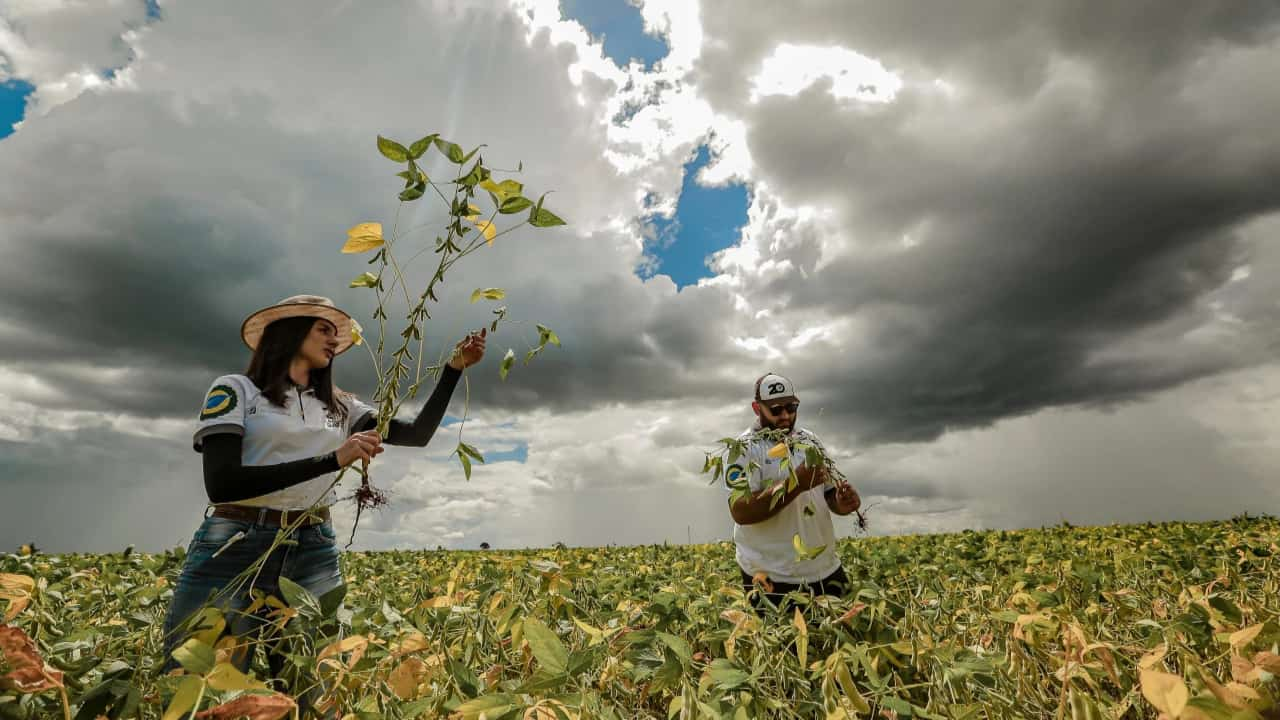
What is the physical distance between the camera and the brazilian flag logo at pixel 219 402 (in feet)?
7.80

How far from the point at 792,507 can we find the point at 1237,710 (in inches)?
107

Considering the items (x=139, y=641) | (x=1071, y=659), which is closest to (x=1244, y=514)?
(x=1071, y=659)

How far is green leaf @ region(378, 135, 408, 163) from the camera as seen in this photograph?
52.4 inches

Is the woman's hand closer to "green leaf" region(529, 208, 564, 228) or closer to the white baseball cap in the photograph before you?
"green leaf" region(529, 208, 564, 228)

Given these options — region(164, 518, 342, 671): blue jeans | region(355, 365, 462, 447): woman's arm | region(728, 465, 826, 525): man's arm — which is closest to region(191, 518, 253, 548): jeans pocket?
region(164, 518, 342, 671): blue jeans

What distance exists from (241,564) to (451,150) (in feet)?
6.19

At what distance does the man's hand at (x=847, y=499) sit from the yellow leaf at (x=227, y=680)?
10.1ft

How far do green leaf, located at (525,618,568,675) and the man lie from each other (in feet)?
7.46

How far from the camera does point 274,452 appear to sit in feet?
8.36

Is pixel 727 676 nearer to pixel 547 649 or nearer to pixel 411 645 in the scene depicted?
pixel 547 649

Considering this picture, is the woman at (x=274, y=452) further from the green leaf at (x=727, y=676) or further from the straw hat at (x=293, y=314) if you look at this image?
the green leaf at (x=727, y=676)


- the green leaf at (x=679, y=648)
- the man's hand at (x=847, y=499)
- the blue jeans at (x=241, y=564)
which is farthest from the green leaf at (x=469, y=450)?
the man's hand at (x=847, y=499)

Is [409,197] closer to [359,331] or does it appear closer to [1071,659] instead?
[359,331]

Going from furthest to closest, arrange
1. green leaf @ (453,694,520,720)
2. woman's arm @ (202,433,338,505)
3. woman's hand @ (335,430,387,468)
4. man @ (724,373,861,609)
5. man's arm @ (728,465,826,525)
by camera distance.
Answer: man @ (724,373,861,609), man's arm @ (728,465,826,525), woman's arm @ (202,433,338,505), woman's hand @ (335,430,387,468), green leaf @ (453,694,520,720)
